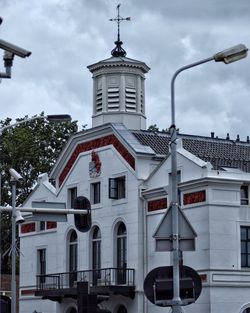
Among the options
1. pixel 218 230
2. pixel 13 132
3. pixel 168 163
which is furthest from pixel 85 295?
pixel 13 132

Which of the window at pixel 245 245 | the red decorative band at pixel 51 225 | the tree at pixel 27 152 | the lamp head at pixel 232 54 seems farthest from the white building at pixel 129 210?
the lamp head at pixel 232 54

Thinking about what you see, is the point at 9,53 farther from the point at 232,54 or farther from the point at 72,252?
the point at 72,252

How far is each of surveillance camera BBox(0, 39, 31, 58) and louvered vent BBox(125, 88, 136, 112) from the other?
39.7m

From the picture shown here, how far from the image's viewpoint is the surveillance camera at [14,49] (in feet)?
55.7

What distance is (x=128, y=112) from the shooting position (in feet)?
186

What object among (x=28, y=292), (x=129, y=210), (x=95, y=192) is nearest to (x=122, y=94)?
(x=95, y=192)

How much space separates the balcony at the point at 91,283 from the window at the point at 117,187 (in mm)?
4239

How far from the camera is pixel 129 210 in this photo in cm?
5216

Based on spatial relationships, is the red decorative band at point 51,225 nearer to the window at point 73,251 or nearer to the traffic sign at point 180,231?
the window at point 73,251

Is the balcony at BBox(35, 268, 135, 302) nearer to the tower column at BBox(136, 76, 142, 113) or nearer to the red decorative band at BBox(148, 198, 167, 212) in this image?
the red decorative band at BBox(148, 198, 167, 212)

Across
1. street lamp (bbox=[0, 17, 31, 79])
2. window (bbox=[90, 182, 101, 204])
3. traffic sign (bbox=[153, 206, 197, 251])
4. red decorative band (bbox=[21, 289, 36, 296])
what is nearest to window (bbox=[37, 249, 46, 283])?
red decorative band (bbox=[21, 289, 36, 296])

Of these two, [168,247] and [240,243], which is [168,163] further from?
[168,247]

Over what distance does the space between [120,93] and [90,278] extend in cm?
→ 1120

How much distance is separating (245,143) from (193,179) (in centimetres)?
1132
